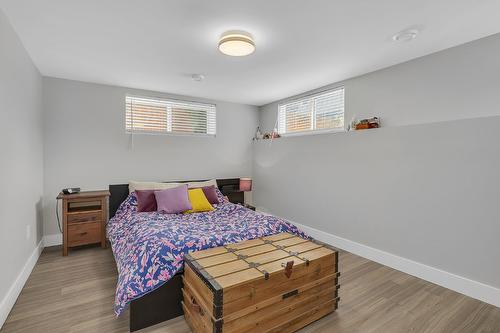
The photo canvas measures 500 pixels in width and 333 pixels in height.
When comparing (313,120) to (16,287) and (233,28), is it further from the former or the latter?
(16,287)

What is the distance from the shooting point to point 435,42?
2369 millimetres

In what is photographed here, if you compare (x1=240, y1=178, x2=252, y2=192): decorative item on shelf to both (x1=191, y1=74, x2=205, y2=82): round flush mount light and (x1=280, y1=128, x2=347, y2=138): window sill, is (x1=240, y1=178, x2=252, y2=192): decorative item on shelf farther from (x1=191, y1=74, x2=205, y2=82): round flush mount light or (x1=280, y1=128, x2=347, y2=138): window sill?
(x1=191, y1=74, x2=205, y2=82): round flush mount light

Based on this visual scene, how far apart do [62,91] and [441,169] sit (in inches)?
185

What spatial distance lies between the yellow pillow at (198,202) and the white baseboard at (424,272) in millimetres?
1789

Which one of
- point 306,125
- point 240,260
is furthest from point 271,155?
point 240,260

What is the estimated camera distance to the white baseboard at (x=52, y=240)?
3365mm

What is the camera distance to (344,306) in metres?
2.14

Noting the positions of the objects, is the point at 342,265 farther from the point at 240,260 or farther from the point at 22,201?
the point at 22,201

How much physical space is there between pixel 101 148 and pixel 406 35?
3.98 metres

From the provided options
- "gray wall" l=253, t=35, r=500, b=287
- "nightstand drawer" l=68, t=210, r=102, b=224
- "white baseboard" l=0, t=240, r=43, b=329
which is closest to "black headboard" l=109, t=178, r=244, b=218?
"nightstand drawer" l=68, t=210, r=102, b=224

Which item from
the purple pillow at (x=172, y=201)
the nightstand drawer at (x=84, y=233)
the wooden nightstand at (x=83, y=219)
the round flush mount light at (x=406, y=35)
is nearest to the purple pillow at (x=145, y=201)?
the purple pillow at (x=172, y=201)

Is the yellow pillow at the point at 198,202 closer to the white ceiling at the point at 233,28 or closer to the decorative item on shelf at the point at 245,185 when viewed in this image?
the decorative item on shelf at the point at 245,185

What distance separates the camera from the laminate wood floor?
1857 mm

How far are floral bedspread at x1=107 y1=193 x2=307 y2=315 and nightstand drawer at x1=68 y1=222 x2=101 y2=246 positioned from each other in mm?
173
